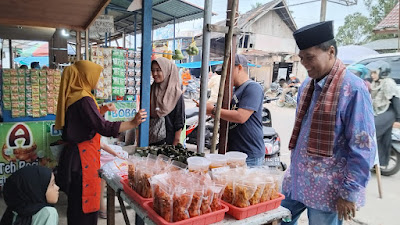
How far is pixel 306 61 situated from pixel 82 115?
1665 millimetres

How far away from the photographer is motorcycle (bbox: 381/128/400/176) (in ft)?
15.1

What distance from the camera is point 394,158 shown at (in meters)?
4.74

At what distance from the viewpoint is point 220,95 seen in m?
2.08

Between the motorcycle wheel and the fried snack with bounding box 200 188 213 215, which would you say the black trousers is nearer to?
the fried snack with bounding box 200 188 213 215

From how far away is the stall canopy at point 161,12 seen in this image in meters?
6.33

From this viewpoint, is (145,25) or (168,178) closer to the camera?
(168,178)

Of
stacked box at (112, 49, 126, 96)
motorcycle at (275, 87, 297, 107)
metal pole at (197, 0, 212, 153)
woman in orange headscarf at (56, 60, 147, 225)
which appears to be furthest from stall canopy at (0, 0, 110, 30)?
motorcycle at (275, 87, 297, 107)

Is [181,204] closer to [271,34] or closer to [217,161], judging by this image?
[217,161]

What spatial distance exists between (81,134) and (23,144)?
1.78 m

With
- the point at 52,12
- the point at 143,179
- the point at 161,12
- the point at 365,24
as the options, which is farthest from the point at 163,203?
the point at 365,24

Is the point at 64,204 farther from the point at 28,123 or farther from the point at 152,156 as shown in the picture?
the point at 152,156

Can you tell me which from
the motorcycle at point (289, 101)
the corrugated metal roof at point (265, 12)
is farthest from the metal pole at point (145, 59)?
the corrugated metal roof at point (265, 12)

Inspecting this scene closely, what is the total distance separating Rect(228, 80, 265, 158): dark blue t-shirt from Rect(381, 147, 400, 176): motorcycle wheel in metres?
3.55

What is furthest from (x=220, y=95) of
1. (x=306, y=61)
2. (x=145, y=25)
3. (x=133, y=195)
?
(x=133, y=195)
